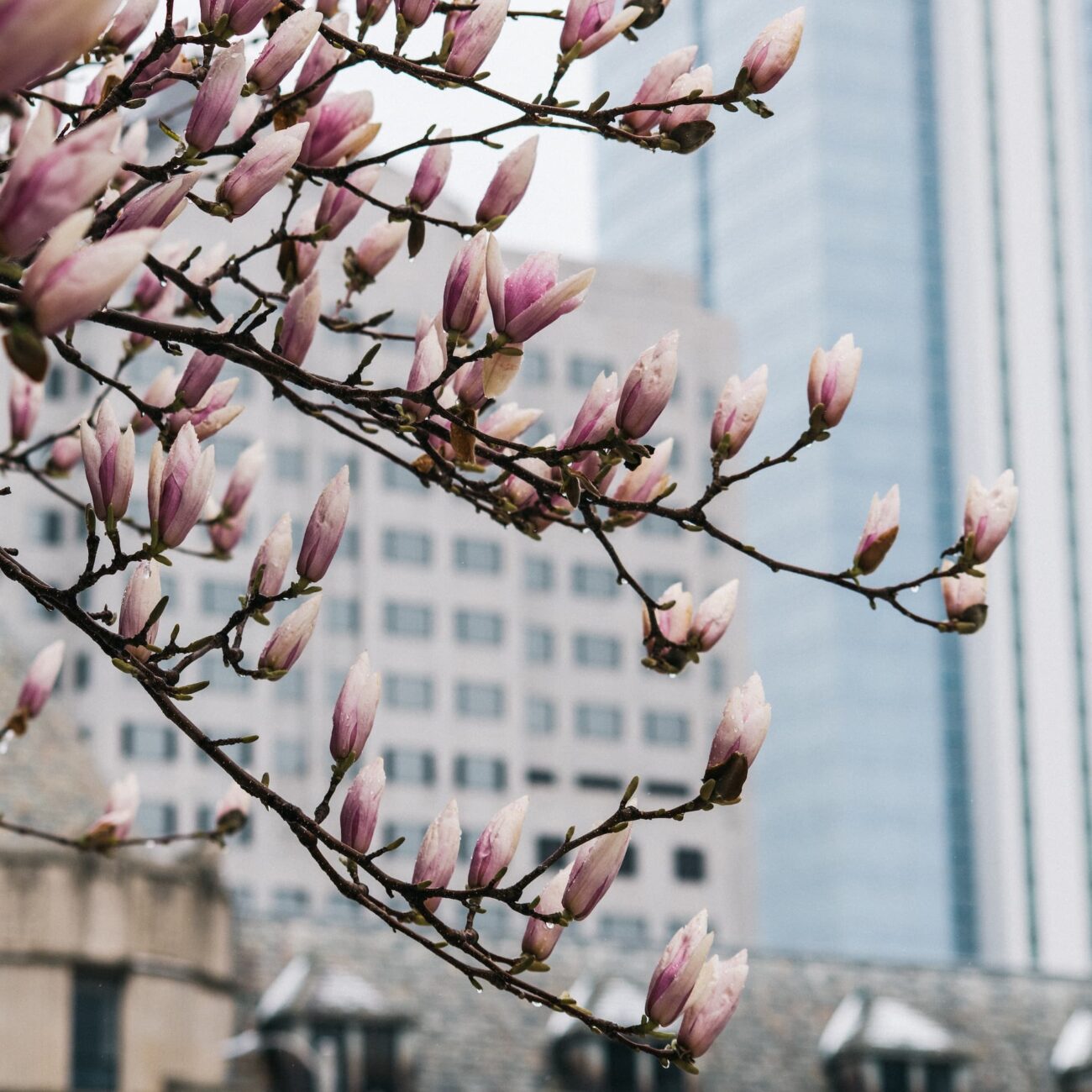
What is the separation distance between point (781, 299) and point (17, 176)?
129 meters

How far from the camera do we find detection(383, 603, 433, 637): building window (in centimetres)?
7412

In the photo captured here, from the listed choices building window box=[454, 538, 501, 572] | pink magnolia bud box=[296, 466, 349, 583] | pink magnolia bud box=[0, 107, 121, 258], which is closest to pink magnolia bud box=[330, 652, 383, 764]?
pink magnolia bud box=[296, 466, 349, 583]

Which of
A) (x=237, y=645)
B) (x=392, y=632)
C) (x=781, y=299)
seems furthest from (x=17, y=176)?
(x=781, y=299)

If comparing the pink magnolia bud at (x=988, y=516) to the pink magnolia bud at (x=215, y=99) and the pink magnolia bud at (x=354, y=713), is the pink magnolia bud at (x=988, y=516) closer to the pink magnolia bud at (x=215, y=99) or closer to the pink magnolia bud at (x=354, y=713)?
the pink magnolia bud at (x=354, y=713)

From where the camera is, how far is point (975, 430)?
124 meters

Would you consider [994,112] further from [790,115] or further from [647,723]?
[647,723]

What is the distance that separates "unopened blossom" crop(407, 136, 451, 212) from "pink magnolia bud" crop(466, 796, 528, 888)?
138 centimetres

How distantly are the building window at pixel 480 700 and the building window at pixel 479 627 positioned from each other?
169 cm

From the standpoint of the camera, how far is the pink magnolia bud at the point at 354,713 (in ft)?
10.2

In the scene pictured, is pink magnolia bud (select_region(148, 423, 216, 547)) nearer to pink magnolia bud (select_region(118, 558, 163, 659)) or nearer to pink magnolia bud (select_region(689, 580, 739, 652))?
pink magnolia bud (select_region(118, 558, 163, 659))

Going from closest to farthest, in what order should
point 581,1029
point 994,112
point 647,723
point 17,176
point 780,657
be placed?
point 17,176, point 581,1029, point 647,723, point 780,657, point 994,112

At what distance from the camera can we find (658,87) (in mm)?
3604

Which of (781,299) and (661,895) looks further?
(781,299)

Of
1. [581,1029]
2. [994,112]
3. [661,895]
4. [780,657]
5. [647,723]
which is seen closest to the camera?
[581,1029]
